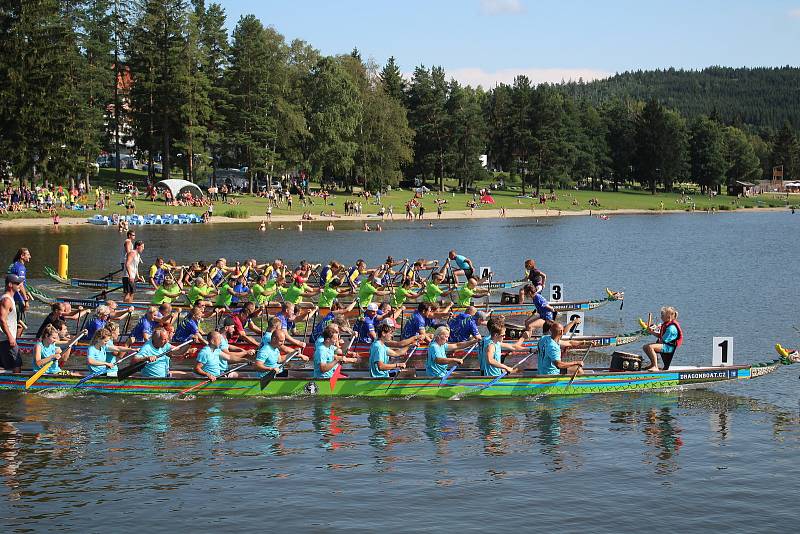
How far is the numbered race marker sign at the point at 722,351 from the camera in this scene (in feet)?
63.2

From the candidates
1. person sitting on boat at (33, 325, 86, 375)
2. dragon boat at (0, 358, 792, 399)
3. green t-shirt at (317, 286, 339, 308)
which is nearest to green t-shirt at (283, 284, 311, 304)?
green t-shirt at (317, 286, 339, 308)

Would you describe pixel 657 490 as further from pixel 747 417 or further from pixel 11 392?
pixel 11 392

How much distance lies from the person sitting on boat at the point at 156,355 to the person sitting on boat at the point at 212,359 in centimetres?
70

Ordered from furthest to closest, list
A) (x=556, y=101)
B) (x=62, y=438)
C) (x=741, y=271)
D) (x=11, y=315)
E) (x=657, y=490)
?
(x=556, y=101), (x=741, y=271), (x=11, y=315), (x=62, y=438), (x=657, y=490)

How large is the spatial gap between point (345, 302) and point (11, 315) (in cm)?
1359

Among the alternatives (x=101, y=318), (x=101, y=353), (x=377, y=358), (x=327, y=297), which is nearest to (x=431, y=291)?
(x=327, y=297)

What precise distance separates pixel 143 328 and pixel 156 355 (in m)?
2.52

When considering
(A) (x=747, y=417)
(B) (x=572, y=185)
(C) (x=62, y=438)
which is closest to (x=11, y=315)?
(C) (x=62, y=438)

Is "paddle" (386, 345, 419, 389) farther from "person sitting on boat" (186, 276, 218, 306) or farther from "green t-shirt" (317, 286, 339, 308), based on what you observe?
"person sitting on boat" (186, 276, 218, 306)

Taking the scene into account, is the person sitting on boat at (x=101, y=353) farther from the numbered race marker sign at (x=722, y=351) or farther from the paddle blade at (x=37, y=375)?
the numbered race marker sign at (x=722, y=351)

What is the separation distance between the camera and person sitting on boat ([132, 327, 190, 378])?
61.6 feet

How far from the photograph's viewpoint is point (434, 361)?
18984 millimetres

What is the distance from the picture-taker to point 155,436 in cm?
1705

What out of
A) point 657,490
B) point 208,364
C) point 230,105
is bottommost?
point 657,490
